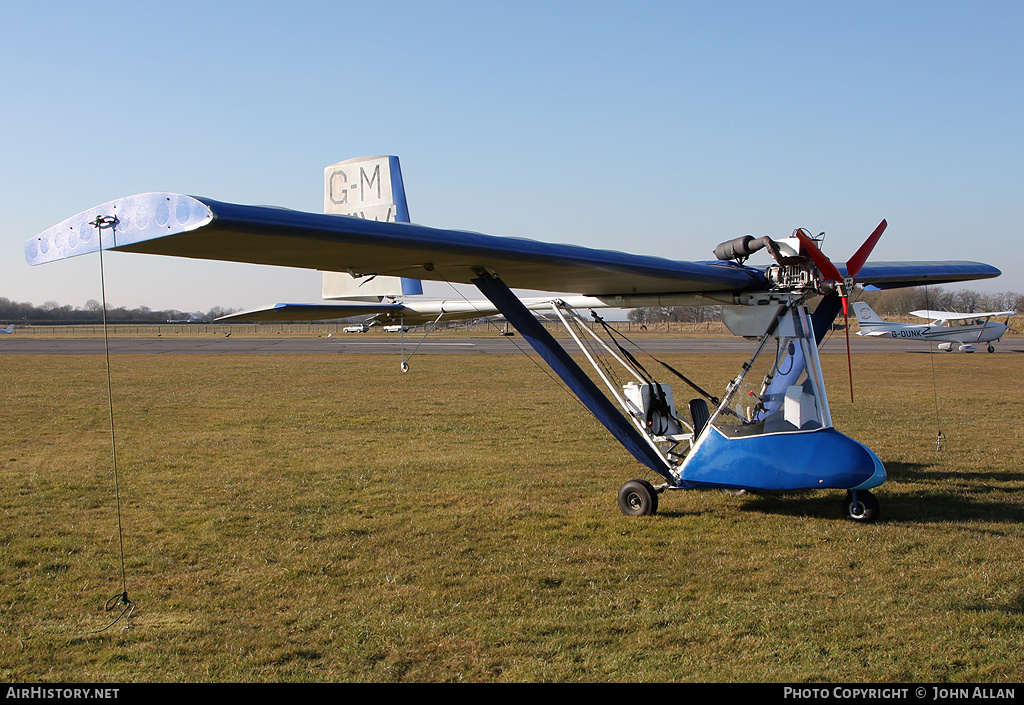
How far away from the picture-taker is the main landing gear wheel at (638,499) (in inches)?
290

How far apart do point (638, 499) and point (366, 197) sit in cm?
572

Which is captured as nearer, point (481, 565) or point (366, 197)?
point (481, 565)

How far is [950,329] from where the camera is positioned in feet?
123

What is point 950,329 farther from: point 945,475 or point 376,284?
point 376,284

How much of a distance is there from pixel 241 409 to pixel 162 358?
20990 mm

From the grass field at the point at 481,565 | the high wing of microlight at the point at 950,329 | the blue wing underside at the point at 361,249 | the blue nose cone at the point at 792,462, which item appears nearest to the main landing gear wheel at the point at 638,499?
the grass field at the point at 481,565

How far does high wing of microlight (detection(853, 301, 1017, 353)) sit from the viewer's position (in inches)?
1454

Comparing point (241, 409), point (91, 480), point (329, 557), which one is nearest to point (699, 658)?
point (329, 557)

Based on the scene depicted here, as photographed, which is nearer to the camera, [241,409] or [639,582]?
[639,582]

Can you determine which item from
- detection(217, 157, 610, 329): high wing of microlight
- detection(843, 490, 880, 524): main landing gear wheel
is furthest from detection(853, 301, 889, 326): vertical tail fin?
→ detection(843, 490, 880, 524): main landing gear wheel

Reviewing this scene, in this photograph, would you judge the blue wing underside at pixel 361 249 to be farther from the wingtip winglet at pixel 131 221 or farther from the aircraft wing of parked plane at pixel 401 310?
the aircraft wing of parked plane at pixel 401 310

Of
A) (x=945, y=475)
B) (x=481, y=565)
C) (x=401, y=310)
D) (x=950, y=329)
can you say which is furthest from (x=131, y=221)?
(x=950, y=329)

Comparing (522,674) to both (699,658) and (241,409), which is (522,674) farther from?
(241,409)
